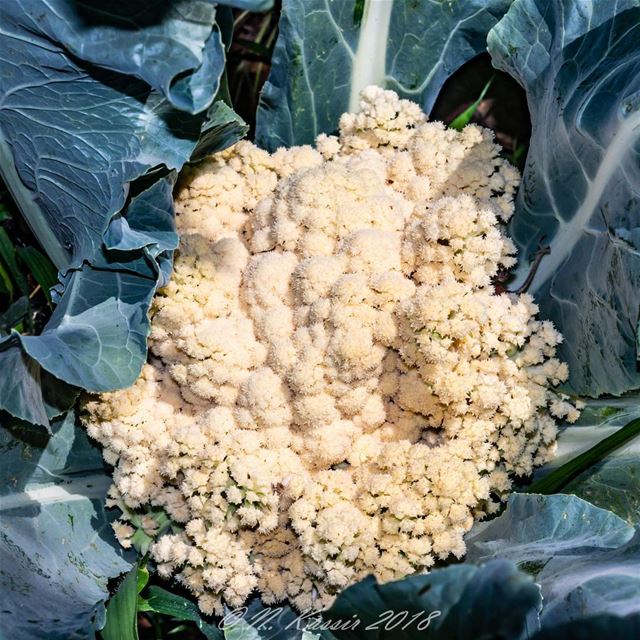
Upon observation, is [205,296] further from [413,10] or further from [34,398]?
[413,10]

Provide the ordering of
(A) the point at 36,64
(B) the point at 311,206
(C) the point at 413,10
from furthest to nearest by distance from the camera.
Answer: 1. (C) the point at 413,10
2. (B) the point at 311,206
3. (A) the point at 36,64

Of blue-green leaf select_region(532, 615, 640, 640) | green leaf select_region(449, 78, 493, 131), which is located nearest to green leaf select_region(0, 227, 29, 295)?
green leaf select_region(449, 78, 493, 131)

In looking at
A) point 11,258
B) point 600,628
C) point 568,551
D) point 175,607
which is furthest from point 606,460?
point 11,258

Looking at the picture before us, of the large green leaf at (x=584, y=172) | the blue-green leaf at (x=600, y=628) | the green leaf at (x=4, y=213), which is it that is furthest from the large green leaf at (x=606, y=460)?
the green leaf at (x=4, y=213)

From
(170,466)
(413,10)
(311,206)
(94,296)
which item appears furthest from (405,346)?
(413,10)

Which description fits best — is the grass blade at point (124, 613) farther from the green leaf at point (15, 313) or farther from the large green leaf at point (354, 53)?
the large green leaf at point (354, 53)

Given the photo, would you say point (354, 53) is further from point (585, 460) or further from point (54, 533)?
point (54, 533)
